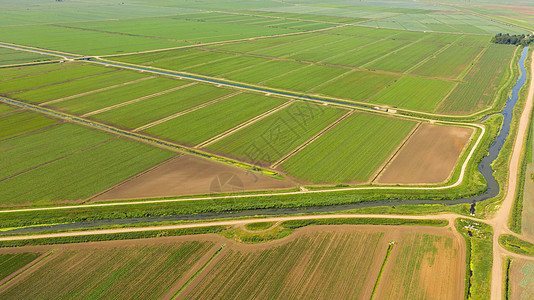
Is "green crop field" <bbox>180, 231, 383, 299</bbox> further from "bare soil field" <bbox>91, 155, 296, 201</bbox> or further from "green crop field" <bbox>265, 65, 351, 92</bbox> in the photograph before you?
"green crop field" <bbox>265, 65, 351, 92</bbox>

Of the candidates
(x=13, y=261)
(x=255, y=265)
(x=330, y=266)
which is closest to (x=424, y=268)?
(x=330, y=266)

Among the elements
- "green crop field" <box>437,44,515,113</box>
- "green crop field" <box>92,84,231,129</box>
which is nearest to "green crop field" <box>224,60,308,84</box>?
"green crop field" <box>92,84,231,129</box>

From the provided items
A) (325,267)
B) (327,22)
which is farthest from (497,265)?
(327,22)

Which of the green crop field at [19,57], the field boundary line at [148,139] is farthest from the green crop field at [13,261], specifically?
the green crop field at [19,57]

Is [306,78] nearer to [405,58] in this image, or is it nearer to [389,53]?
[405,58]

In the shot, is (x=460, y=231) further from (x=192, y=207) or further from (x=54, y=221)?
(x=54, y=221)

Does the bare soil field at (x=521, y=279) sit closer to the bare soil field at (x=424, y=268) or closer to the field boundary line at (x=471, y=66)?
the bare soil field at (x=424, y=268)
